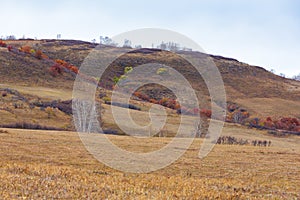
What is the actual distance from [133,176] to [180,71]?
121 m

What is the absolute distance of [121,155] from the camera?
83.3ft

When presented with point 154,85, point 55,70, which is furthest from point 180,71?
point 55,70

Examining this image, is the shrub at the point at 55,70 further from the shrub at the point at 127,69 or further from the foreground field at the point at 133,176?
the foreground field at the point at 133,176

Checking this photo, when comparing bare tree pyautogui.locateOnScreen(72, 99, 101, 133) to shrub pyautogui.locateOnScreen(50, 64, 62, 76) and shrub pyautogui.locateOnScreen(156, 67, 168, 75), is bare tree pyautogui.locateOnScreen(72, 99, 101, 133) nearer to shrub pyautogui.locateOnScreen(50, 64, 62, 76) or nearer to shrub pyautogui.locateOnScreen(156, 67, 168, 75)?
shrub pyautogui.locateOnScreen(50, 64, 62, 76)

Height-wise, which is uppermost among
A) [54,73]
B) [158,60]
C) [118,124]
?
[158,60]

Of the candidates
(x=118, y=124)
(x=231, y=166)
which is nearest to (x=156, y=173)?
(x=231, y=166)

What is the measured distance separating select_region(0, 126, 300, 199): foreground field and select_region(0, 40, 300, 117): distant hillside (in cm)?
6544

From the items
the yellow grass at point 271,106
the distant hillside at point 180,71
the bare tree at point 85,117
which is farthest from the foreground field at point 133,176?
the yellow grass at point 271,106

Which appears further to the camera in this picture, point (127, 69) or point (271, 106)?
point (127, 69)

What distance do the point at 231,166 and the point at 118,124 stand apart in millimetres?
36527

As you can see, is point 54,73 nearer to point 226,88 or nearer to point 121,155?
point 226,88

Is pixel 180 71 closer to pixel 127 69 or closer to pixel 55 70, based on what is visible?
pixel 127 69

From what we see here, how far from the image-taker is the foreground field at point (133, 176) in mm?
13180

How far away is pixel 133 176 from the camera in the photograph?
17.9 m
